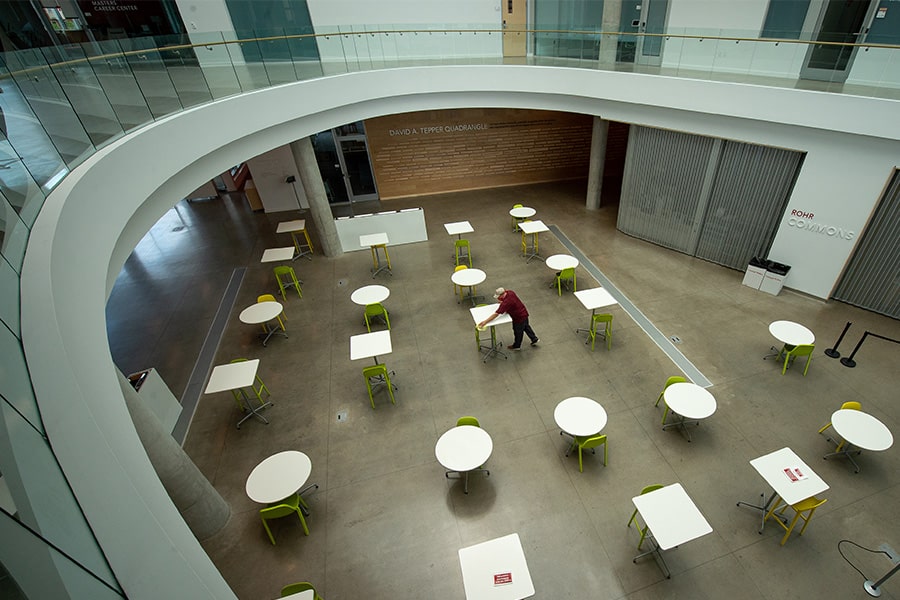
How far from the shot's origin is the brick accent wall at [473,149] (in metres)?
15.2

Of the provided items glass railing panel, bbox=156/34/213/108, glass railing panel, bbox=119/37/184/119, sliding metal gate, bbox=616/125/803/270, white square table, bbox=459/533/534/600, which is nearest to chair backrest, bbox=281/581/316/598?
white square table, bbox=459/533/534/600

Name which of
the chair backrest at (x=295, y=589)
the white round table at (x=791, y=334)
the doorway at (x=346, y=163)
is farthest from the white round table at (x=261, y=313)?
the white round table at (x=791, y=334)

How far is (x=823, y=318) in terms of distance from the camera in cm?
836

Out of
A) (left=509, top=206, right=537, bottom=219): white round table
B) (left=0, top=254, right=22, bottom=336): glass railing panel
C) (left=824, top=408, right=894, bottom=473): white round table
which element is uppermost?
(left=0, top=254, right=22, bottom=336): glass railing panel

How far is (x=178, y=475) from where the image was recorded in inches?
198

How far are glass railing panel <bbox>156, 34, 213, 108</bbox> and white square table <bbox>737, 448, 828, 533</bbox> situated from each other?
9865 mm

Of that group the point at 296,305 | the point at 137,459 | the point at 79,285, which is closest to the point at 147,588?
the point at 137,459

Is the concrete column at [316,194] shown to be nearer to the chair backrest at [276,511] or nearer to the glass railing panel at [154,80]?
the glass railing panel at [154,80]

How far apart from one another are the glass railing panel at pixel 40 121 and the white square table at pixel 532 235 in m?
8.75

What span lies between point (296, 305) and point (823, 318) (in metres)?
11.8

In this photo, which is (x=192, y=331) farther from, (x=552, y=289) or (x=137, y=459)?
(x=552, y=289)

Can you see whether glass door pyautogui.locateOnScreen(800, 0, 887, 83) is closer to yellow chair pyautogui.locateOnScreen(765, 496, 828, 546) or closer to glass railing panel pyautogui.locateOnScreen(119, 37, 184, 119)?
yellow chair pyautogui.locateOnScreen(765, 496, 828, 546)

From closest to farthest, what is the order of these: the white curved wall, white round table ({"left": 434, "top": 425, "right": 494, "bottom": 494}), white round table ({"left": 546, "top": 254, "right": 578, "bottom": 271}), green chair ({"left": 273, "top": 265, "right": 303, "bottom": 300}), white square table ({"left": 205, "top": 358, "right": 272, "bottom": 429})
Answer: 1. the white curved wall
2. white round table ({"left": 434, "top": 425, "right": 494, "bottom": 494})
3. white square table ({"left": 205, "top": 358, "right": 272, "bottom": 429})
4. white round table ({"left": 546, "top": 254, "right": 578, "bottom": 271})
5. green chair ({"left": 273, "top": 265, "right": 303, "bottom": 300})

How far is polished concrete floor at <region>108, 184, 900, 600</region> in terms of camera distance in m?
4.96
